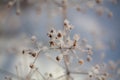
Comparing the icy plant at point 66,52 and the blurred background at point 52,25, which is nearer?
the icy plant at point 66,52

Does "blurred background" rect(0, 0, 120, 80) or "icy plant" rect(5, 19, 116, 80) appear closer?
"icy plant" rect(5, 19, 116, 80)

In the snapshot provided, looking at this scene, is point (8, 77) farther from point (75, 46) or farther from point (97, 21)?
point (97, 21)

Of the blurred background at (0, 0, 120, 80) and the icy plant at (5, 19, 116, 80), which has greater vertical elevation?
the blurred background at (0, 0, 120, 80)

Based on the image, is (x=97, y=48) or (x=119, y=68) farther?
(x=97, y=48)

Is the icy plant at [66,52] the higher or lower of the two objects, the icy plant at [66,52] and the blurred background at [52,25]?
the lower

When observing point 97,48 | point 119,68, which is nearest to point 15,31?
point 97,48

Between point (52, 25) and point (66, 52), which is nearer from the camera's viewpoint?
point (66, 52)

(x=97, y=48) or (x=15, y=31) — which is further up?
(x=15, y=31)

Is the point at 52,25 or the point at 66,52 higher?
the point at 52,25
